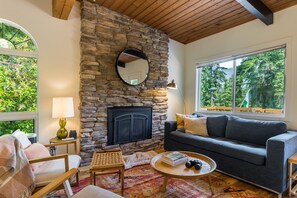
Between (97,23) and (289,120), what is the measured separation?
3.63 metres

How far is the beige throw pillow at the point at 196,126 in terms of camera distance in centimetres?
331

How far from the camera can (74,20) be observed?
10.1ft

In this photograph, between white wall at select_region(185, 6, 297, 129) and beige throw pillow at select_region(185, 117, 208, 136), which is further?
beige throw pillow at select_region(185, 117, 208, 136)

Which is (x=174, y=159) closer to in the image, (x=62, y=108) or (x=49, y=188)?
(x=49, y=188)

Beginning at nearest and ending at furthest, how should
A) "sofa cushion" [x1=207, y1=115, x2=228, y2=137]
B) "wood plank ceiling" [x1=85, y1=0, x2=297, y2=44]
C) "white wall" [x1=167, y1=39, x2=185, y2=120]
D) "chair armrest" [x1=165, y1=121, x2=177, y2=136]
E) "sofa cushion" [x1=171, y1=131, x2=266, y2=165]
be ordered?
"sofa cushion" [x1=171, y1=131, x2=266, y2=165] < "wood plank ceiling" [x1=85, y1=0, x2=297, y2=44] < "sofa cushion" [x1=207, y1=115, x2=228, y2=137] < "chair armrest" [x1=165, y1=121, x2=177, y2=136] < "white wall" [x1=167, y1=39, x2=185, y2=120]

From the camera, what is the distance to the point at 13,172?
4.74 feet

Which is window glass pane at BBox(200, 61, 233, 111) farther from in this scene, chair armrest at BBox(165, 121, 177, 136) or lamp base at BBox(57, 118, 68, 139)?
lamp base at BBox(57, 118, 68, 139)

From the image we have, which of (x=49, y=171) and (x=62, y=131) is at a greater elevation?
(x=62, y=131)

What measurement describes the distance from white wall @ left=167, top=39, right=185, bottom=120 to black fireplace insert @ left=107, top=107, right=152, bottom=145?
75 centimetres

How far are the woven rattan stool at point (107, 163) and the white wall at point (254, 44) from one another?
2593 mm

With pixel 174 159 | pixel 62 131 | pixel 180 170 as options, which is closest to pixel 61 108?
pixel 62 131

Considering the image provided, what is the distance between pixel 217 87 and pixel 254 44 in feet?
3.70

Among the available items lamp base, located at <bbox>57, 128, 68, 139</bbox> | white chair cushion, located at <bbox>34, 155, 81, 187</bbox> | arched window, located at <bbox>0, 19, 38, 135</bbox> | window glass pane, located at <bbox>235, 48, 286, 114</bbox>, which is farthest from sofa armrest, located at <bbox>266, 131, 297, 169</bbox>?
arched window, located at <bbox>0, 19, 38, 135</bbox>

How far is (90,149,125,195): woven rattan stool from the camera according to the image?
2029 millimetres
